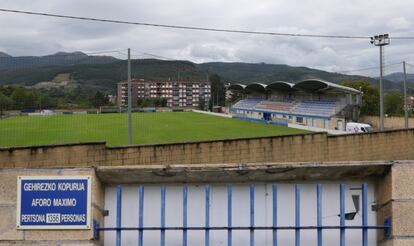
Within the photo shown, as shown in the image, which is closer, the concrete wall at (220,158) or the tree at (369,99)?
the concrete wall at (220,158)

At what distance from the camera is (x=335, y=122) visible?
42.1 metres

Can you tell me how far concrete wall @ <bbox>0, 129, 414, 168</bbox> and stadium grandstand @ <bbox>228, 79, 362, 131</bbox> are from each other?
26081 mm

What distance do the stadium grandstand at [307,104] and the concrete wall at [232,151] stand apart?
26081mm

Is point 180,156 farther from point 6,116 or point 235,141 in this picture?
point 6,116

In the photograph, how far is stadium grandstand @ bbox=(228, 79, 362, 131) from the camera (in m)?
44.2

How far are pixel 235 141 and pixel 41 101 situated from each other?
1399cm

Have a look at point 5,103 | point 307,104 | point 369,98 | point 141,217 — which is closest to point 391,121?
point 307,104

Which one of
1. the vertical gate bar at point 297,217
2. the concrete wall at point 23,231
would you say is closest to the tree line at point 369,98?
the vertical gate bar at point 297,217

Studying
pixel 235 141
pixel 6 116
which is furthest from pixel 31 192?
pixel 6 116

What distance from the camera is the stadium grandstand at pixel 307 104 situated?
44.2 metres

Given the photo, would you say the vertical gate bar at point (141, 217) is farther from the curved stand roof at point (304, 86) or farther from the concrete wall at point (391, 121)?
the curved stand roof at point (304, 86)

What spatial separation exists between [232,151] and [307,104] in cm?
4277

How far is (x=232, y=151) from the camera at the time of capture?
409 inches

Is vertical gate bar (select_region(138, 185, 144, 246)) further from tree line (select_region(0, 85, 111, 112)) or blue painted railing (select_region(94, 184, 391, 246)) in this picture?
tree line (select_region(0, 85, 111, 112))
